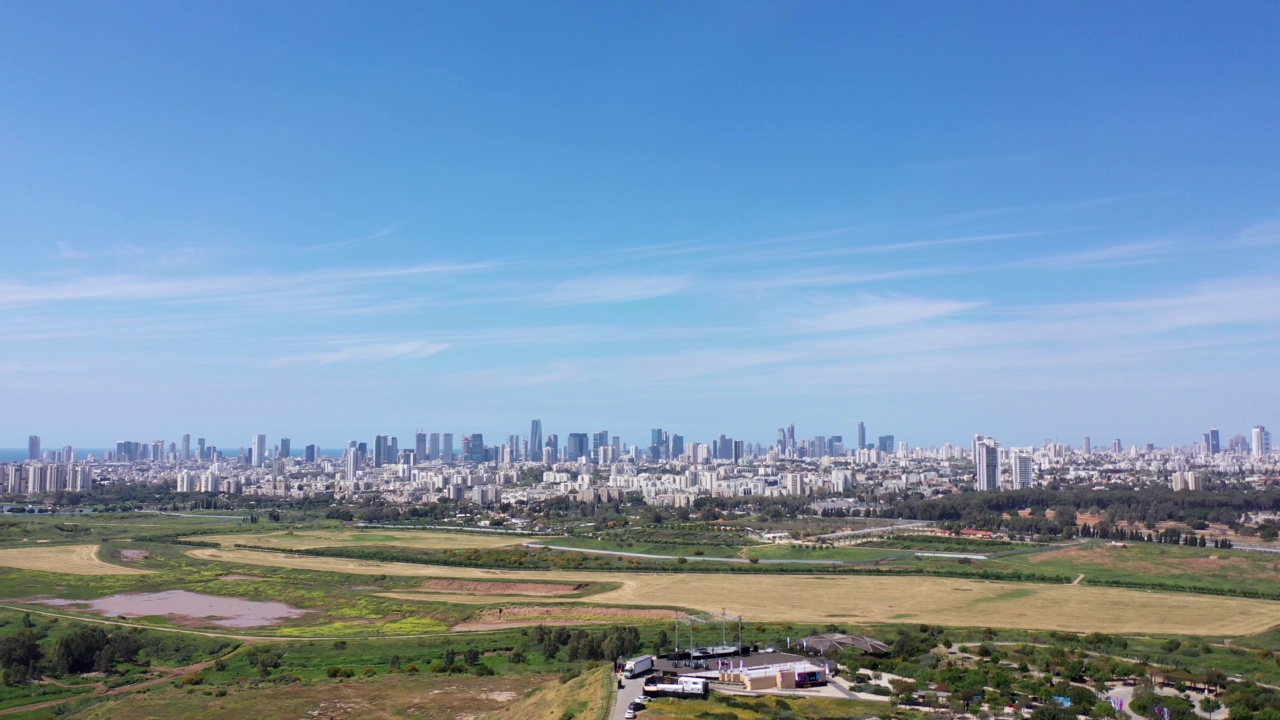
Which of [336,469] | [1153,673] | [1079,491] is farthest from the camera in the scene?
[336,469]

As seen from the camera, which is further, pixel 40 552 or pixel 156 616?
pixel 40 552

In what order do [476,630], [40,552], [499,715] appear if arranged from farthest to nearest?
[40,552] → [476,630] → [499,715]

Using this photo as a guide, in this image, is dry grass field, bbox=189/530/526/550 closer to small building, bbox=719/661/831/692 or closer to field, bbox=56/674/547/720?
field, bbox=56/674/547/720

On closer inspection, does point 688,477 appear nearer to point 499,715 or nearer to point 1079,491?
point 1079,491

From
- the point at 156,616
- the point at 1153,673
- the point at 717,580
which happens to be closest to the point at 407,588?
the point at 156,616

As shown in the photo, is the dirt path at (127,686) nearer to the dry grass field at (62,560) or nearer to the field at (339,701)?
the field at (339,701)
